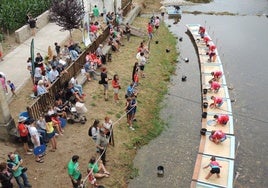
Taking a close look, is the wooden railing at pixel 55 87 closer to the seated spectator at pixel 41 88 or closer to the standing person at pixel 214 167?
the seated spectator at pixel 41 88

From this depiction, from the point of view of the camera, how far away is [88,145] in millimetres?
13492

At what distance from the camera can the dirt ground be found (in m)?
12.0

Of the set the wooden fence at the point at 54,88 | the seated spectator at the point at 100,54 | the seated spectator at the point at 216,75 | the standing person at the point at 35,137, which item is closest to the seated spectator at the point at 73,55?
the wooden fence at the point at 54,88

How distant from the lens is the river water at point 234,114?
13.3m

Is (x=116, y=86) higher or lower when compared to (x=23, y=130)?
lower

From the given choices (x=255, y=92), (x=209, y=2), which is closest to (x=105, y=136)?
(x=255, y=92)

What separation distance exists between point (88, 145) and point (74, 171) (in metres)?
3.01

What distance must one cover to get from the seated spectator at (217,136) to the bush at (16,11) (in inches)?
668

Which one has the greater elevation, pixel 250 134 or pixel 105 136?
pixel 105 136

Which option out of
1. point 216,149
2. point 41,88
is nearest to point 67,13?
point 41,88

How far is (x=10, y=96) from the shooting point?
15805 mm

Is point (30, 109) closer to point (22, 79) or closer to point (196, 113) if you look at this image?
point (22, 79)

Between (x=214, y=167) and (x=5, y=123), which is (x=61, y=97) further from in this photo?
(x=214, y=167)

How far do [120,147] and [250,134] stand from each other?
6.37 metres
